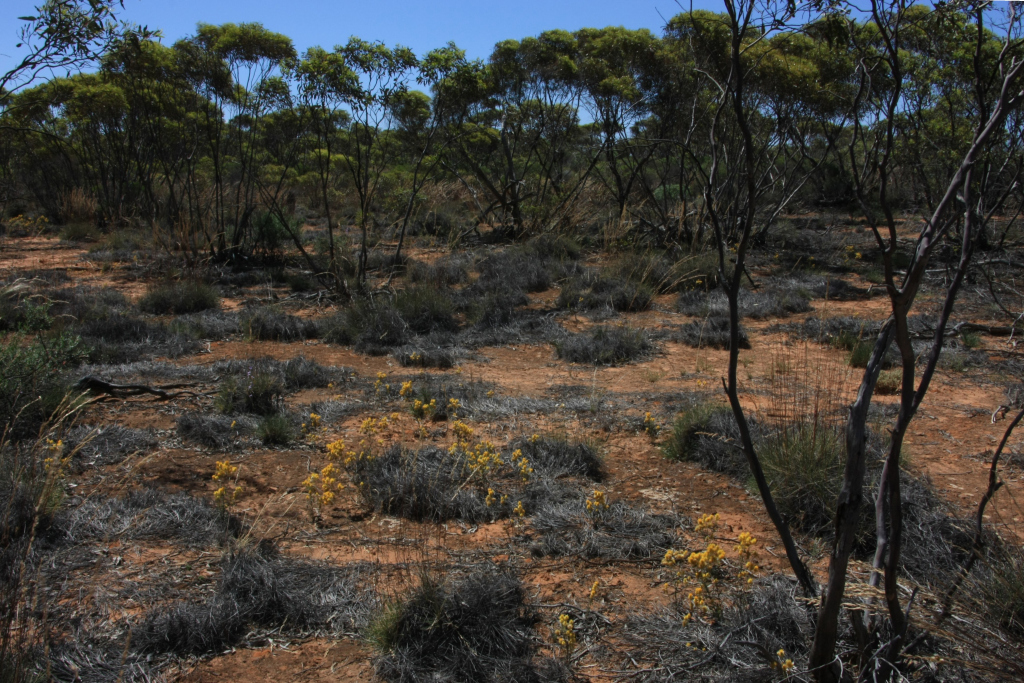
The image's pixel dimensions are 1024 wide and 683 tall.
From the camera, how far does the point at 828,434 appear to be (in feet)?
11.8

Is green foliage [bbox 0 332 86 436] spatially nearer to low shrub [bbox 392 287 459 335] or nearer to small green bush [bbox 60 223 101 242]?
low shrub [bbox 392 287 459 335]

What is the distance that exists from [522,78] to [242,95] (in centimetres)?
531

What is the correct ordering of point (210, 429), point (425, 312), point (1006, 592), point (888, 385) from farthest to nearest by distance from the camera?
point (425, 312) → point (888, 385) → point (210, 429) → point (1006, 592)

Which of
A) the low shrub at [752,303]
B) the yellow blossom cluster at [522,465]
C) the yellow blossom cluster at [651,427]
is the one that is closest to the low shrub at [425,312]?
the low shrub at [752,303]

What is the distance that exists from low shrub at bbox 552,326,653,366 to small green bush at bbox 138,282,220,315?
15.4ft

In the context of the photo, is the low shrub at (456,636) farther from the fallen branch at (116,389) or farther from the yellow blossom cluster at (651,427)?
the fallen branch at (116,389)

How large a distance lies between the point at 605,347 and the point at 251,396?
3.51 metres

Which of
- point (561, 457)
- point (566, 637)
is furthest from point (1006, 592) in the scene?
point (561, 457)

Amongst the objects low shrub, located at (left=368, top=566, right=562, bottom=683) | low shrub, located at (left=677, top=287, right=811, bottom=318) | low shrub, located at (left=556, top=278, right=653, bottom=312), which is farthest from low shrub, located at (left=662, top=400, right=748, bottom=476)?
low shrub, located at (left=556, top=278, right=653, bottom=312)

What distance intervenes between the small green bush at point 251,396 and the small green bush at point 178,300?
415cm

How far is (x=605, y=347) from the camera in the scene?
276 inches

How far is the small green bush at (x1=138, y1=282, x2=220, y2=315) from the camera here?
866cm

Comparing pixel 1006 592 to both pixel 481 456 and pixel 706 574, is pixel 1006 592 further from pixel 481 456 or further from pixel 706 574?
pixel 481 456

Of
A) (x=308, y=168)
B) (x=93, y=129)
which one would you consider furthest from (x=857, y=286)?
(x=308, y=168)
